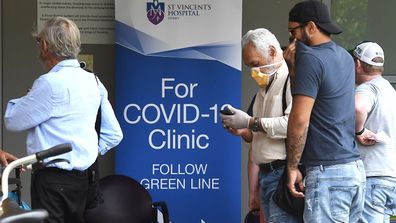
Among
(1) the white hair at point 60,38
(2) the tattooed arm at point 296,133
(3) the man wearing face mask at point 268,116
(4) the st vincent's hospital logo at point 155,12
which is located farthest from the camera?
(4) the st vincent's hospital logo at point 155,12

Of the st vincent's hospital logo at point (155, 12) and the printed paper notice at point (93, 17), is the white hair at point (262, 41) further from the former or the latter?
the printed paper notice at point (93, 17)

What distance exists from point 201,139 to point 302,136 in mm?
1976

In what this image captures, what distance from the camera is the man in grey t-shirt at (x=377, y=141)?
4.53 metres

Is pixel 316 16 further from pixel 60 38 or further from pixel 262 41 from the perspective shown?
pixel 60 38

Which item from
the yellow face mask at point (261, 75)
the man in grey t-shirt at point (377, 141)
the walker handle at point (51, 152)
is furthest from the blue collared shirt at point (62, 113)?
the man in grey t-shirt at point (377, 141)

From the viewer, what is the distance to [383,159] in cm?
458

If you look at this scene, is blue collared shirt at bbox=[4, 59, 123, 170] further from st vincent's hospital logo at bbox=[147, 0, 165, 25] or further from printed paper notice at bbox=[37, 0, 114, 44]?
printed paper notice at bbox=[37, 0, 114, 44]

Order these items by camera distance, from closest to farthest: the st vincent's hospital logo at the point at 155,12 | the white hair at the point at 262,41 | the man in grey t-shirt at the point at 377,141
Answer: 1. the white hair at the point at 262,41
2. the man in grey t-shirt at the point at 377,141
3. the st vincent's hospital logo at the point at 155,12

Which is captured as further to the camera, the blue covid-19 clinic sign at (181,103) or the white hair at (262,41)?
the blue covid-19 clinic sign at (181,103)

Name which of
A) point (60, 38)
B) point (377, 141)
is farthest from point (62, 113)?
point (377, 141)

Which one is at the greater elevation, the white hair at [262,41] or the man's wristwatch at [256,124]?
the white hair at [262,41]

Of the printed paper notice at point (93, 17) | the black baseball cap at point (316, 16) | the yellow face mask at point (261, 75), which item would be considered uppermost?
the black baseball cap at point (316, 16)

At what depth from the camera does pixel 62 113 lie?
147 inches

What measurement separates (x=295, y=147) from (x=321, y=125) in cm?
19
